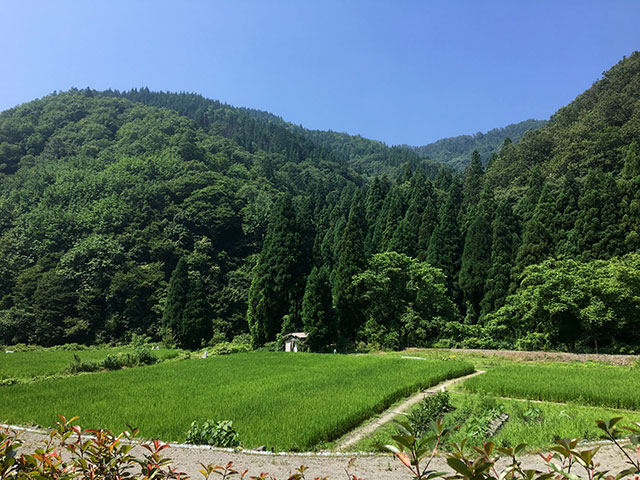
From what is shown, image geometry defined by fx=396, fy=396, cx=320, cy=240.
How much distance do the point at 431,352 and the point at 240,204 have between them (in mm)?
41798

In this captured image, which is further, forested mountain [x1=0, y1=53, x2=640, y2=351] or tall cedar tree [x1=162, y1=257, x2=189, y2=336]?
tall cedar tree [x1=162, y1=257, x2=189, y2=336]

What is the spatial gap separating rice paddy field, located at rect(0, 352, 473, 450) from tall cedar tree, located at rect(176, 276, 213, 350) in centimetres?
1570

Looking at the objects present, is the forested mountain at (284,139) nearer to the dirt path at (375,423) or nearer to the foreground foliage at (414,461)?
the dirt path at (375,423)

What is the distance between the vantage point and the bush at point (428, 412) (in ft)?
29.5

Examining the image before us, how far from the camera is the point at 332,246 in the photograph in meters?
46.7

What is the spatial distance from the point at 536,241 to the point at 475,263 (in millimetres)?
5520

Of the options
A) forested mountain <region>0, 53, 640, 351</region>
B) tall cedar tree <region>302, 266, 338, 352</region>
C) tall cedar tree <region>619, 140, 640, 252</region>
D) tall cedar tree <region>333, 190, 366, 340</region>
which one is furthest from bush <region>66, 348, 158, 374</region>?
tall cedar tree <region>619, 140, 640, 252</region>

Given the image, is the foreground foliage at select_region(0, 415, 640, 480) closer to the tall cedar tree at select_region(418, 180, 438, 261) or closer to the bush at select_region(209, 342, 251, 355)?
the bush at select_region(209, 342, 251, 355)

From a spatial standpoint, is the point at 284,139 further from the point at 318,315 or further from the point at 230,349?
the point at 318,315

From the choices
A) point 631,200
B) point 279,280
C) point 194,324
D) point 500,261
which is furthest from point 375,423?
point 631,200

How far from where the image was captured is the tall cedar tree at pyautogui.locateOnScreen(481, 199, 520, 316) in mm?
31438

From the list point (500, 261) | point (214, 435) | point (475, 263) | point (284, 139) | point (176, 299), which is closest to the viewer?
point (214, 435)

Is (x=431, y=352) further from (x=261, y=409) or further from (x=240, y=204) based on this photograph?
(x=240, y=204)

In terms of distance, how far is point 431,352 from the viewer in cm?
2389
